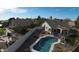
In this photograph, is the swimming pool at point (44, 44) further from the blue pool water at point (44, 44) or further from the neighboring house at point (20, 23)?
the neighboring house at point (20, 23)

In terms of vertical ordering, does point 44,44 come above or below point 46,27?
below

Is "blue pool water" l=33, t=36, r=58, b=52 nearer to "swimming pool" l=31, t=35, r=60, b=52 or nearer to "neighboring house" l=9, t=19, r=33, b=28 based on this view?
"swimming pool" l=31, t=35, r=60, b=52

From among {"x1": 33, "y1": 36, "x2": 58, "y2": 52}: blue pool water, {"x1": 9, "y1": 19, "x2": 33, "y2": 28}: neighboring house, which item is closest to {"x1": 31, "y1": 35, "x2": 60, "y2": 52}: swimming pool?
{"x1": 33, "y1": 36, "x2": 58, "y2": 52}: blue pool water

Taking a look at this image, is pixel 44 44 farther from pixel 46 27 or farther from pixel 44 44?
pixel 46 27

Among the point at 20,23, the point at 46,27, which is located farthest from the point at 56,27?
the point at 20,23
